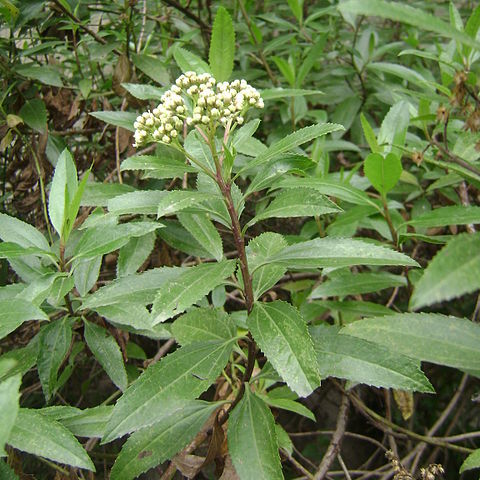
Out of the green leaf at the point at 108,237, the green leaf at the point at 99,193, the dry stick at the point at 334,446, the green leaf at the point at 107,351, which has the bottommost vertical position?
the dry stick at the point at 334,446

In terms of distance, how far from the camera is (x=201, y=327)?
1258 mm

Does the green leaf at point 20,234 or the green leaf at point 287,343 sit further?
the green leaf at point 20,234

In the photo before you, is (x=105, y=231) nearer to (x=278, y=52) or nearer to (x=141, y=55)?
(x=141, y=55)

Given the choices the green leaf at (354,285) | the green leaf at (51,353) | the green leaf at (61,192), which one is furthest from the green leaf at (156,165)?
the green leaf at (354,285)

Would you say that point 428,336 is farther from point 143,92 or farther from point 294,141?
point 143,92

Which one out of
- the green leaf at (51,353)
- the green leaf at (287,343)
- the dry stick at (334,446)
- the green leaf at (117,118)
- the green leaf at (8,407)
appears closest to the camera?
the green leaf at (8,407)

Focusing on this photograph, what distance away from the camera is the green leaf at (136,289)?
1129mm

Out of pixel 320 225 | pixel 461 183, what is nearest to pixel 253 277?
pixel 320 225

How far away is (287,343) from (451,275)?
52 centimetres

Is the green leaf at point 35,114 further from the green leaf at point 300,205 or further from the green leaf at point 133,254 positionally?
the green leaf at point 300,205

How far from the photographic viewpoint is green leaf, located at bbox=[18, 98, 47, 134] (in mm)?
1913

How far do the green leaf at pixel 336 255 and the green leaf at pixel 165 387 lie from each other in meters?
0.27

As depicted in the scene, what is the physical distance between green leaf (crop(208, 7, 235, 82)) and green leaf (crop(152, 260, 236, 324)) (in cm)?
74

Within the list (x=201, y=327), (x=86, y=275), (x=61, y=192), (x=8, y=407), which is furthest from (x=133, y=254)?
(x=8, y=407)
